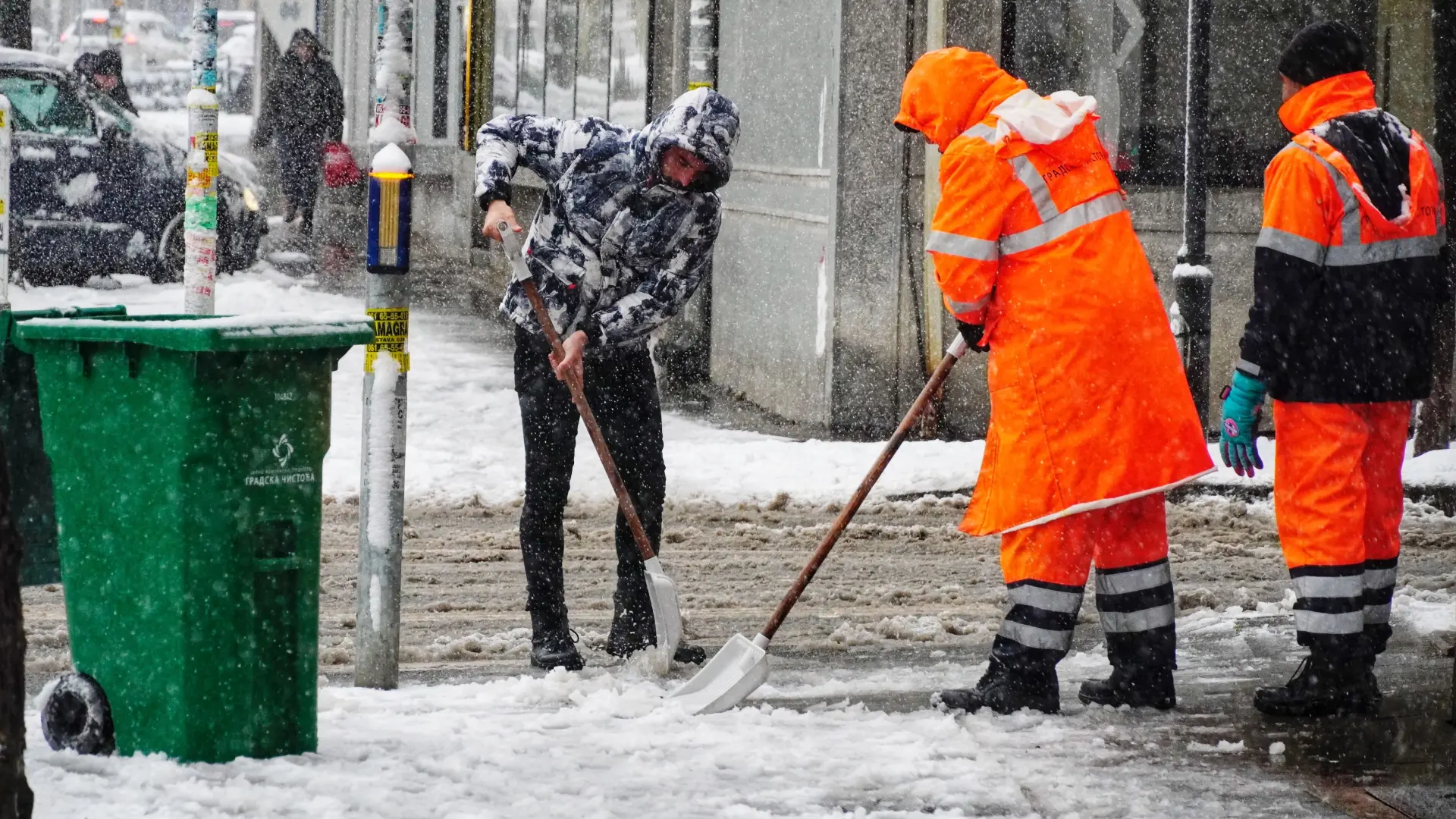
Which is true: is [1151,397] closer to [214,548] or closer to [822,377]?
[214,548]

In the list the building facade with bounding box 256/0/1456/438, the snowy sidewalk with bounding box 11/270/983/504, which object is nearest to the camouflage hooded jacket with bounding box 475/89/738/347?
the snowy sidewalk with bounding box 11/270/983/504

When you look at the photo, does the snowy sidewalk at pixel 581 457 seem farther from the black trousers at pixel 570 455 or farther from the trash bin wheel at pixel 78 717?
the trash bin wheel at pixel 78 717

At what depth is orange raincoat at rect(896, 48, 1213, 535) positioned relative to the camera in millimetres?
5293

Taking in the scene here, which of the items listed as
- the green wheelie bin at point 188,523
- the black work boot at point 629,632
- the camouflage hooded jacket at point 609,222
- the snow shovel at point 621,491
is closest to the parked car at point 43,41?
the camouflage hooded jacket at point 609,222

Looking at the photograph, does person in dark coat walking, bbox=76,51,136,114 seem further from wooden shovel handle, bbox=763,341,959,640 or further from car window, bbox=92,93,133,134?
wooden shovel handle, bbox=763,341,959,640

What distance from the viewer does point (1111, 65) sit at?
36.3 ft

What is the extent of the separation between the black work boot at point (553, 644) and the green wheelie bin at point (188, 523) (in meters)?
1.34

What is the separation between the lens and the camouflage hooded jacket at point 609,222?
5.92 m

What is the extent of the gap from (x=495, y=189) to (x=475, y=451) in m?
4.26

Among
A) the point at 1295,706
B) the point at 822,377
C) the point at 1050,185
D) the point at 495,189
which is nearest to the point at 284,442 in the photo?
the point at 495,189

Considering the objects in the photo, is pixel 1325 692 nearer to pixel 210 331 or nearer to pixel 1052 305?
pixel 1052 305

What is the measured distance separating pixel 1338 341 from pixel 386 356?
2.56 metres

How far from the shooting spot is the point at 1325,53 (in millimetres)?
5605

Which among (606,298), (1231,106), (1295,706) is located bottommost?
(1295,706)
